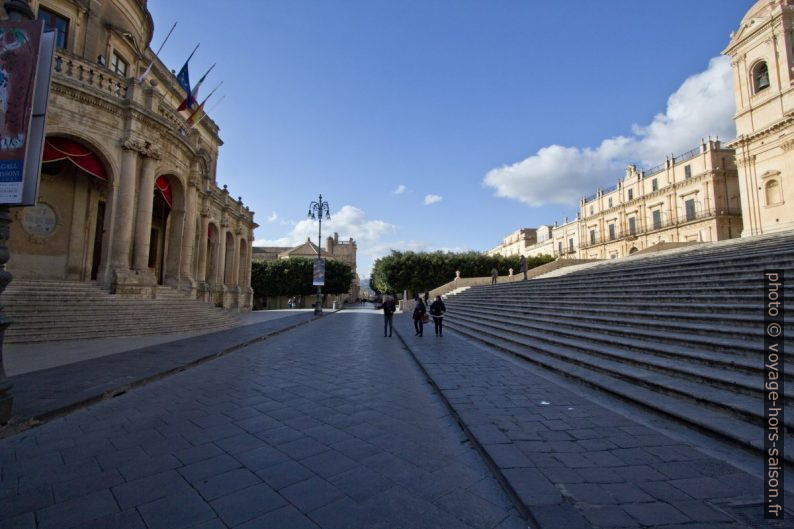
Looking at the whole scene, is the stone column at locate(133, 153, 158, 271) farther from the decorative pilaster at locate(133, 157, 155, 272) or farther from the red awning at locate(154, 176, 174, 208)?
the red awning at locate(154, 176, 174, 208)

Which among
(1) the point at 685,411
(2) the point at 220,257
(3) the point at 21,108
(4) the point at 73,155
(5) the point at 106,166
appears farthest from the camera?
(2) the point at 220,257

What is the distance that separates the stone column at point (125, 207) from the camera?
1323 cm

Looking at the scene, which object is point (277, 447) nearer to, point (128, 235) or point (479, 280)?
point (128, 235)

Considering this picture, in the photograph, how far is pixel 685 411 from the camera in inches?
155

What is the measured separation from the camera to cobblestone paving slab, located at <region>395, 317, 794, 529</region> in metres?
2.25

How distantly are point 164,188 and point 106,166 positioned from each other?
10.5 ft

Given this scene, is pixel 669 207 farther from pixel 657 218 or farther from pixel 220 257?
pixel 220 257

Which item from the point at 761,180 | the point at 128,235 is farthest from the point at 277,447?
the point at 761,180

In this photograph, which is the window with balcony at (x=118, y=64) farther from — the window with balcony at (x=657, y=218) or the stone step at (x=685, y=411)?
the window with balcony at (x=657, y=218)

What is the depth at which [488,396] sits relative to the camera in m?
5.06

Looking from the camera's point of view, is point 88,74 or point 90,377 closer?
point 90,377

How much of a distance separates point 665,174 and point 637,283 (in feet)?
117

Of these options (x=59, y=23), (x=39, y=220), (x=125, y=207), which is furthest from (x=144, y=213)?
(x=59, y=23)

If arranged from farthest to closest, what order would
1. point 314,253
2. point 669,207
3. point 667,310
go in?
point 314,253, point 669,207, point 667,310
